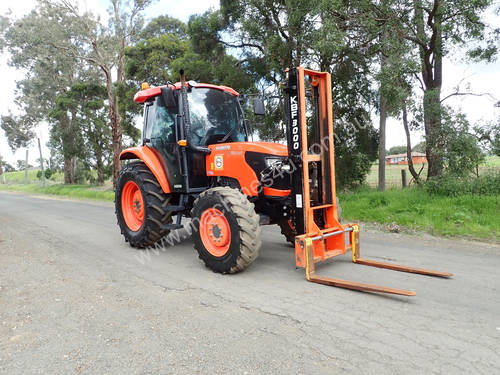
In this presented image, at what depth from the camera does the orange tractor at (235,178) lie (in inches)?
168

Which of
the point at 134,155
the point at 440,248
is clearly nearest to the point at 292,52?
the point at 134,155

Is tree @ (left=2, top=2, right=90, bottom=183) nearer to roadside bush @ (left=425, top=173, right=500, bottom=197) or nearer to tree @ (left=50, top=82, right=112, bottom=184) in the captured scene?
tree @ (left=50, top=82, right=112, bottom=184)

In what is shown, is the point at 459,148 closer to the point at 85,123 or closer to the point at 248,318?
the point at 248,318

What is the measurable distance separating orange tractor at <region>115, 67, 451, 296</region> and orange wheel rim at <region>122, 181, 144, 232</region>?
40mm

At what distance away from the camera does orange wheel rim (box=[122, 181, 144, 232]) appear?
253 inches

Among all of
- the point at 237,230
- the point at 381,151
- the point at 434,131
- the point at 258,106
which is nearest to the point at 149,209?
the point at 237,230

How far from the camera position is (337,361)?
8.20 ft

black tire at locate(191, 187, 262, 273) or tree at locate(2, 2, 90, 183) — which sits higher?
tree at locate(2, 2, 90, 183)

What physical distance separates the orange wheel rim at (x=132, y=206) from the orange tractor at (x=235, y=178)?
40mm

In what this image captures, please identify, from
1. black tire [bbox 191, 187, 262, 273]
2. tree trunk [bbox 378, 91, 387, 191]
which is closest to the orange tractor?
black tire [bbox 191, 187, 262, 273]

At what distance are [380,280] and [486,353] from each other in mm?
1588

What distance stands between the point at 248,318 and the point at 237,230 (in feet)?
4.01

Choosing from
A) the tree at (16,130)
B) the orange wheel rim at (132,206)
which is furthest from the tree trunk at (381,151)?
the tree at (16,130)

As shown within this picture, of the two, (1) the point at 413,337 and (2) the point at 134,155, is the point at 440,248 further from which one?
(2) the point at 134,155
